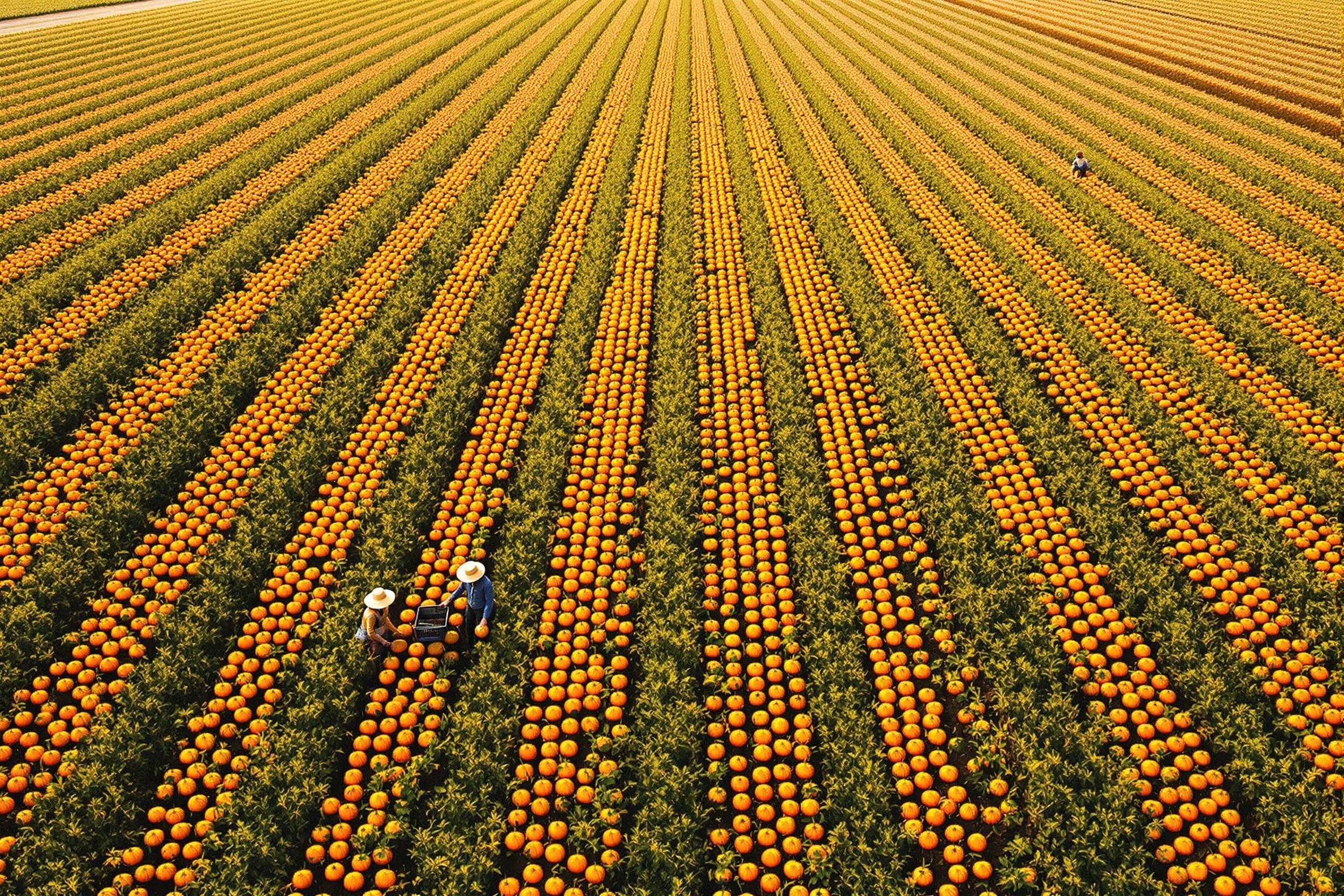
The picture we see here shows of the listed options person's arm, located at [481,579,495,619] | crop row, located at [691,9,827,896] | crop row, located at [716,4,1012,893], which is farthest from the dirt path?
person's arm, located at [481,579,495,619]

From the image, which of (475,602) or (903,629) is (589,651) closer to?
(475,602)

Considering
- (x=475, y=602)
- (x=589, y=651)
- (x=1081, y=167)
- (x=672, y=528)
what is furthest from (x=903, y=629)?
(x=1081, y=167)

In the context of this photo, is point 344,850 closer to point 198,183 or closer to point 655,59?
point 198,183

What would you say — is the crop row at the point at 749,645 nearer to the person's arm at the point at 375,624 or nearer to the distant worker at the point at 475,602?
the distant worker at the point at 475,602

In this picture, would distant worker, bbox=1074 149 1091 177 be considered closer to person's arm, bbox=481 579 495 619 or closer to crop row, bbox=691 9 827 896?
crop row, bbox=691 9 827 896

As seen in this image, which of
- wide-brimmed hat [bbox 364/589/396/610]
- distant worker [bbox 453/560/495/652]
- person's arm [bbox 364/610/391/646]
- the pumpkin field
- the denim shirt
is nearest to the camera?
the pumpkin field

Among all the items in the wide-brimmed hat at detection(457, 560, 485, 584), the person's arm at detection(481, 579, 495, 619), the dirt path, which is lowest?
Answer: the person's arm at detection(481, 579, 495, 619)

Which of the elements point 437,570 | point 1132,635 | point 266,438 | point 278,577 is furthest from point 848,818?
point 266,438
